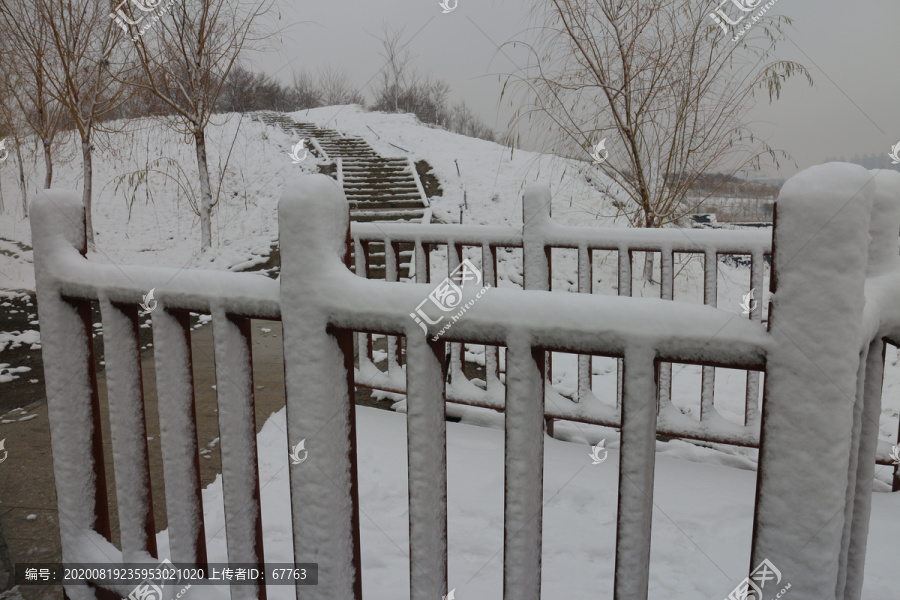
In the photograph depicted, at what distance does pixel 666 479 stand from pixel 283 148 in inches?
713

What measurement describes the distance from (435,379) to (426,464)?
0.15 m

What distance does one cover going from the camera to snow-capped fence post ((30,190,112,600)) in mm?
1528

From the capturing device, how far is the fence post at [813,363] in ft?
2.40

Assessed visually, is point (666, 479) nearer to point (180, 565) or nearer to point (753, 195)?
point (180, 565)

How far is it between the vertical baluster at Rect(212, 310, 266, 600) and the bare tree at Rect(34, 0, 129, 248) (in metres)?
9.62

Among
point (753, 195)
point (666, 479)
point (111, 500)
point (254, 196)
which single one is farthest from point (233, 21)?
point (666, 479)

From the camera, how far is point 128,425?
1.42 metres

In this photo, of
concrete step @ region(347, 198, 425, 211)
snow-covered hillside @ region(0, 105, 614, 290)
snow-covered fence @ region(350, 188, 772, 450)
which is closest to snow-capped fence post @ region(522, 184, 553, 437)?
snow-covered fence @ region(350, 188, 772, 450)
